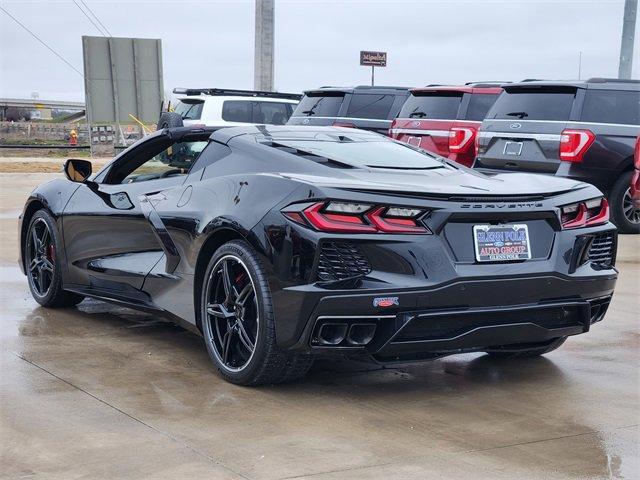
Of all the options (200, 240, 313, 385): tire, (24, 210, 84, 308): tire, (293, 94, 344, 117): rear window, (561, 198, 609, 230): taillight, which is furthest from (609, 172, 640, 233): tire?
(200, 240, 313, 385): tire

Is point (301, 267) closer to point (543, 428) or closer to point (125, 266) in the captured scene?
point (543, 428)

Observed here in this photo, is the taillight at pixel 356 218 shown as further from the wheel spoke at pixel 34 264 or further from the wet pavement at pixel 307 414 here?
the wheel spoke at pixel 34 264

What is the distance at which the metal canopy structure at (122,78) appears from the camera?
1185 inches

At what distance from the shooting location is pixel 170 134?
6.50m

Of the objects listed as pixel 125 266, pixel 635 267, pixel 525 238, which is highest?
pixel 525 238

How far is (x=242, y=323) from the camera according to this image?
5215mm

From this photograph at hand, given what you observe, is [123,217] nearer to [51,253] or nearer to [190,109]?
[51,253]

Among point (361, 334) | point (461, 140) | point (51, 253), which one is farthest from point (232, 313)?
point (461, 140)

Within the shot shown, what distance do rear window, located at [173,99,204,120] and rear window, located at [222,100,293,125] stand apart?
447 millimetres

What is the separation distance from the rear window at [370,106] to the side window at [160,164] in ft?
35.8

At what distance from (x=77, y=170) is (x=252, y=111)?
12.3 metres

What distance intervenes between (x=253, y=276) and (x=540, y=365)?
1.91 metres

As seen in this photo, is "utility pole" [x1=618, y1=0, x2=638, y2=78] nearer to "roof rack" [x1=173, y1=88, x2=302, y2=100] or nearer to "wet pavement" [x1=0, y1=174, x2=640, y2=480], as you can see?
"roof rack" [x1=173, y1=88, x2=302, y2=100]

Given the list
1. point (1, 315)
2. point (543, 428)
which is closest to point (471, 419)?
point (543, 428)
